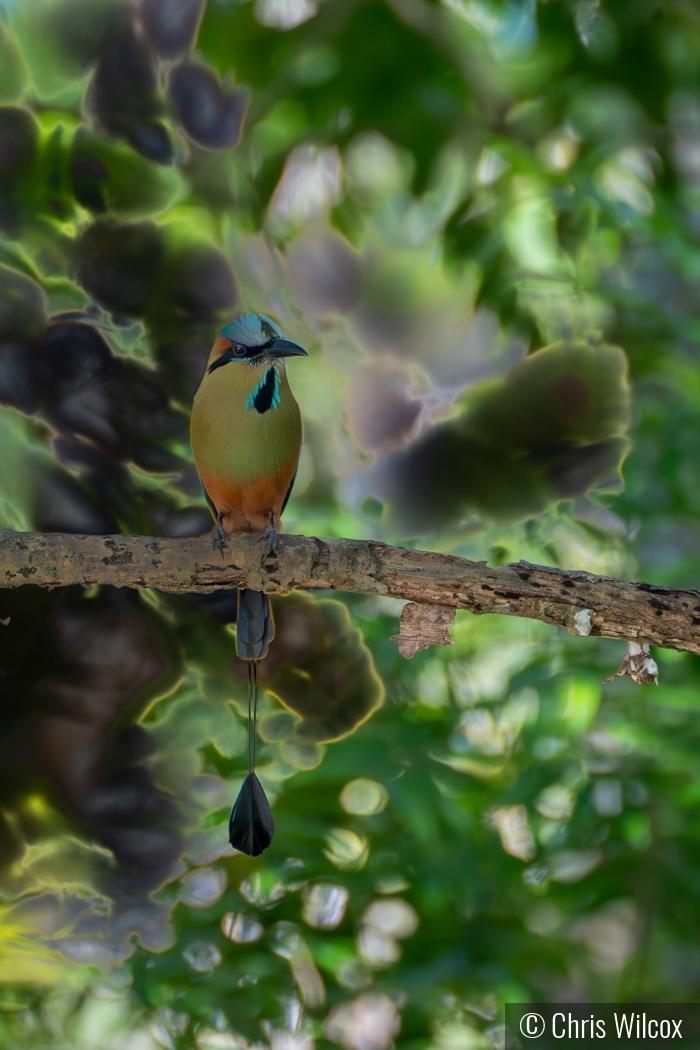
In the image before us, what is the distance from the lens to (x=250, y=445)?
212 cm

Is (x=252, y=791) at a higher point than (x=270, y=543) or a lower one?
lower

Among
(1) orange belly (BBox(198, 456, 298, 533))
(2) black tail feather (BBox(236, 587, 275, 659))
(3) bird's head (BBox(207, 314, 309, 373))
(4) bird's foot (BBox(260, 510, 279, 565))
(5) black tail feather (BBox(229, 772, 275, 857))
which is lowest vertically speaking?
(5) black tail feather (BBox(229, 772, 275, 857))

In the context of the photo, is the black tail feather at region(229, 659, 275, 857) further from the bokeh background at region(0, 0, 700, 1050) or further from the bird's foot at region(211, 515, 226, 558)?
the bokeh background at region(0, 0, 700, 1050)

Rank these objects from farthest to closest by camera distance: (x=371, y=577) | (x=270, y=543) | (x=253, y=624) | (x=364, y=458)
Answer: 1. (x=364, y=458)
2. (x=253, y=624)
3. (x=270, y=543)
4. (x=371, y=577)

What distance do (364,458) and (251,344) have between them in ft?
2.30

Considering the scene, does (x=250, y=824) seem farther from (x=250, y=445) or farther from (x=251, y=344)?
(x=251, y=344)

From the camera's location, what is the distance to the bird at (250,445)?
6.82 feet

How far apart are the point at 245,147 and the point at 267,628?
1.61m

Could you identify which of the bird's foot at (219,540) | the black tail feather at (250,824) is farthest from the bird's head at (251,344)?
the black tail feather at (250,824)

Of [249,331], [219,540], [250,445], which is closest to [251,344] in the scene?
[249,331]

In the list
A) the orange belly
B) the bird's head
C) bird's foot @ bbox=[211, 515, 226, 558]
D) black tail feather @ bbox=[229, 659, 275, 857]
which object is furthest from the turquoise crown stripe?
black tail feather @ bbox=[229, 659, 275, 857]

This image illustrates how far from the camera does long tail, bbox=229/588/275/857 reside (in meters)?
1.95

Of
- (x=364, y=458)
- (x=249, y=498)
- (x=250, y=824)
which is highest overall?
(x=249, y=498)

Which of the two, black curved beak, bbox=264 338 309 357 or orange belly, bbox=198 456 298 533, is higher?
black curved beak, bbox=264 338 309 357
